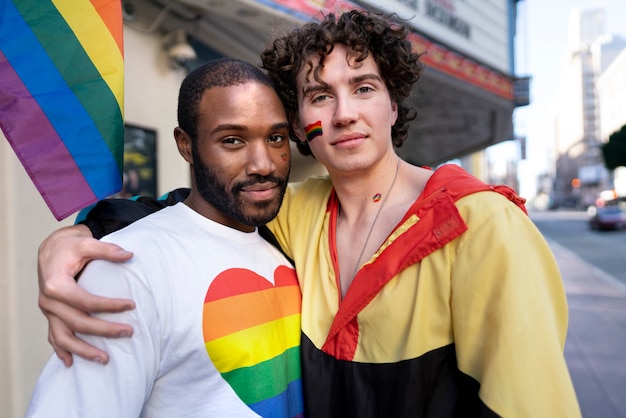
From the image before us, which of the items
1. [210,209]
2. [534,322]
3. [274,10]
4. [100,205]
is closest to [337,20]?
[210,209]

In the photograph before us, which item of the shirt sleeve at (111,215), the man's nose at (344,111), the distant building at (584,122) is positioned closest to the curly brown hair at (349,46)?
the man's nose at (344,111)

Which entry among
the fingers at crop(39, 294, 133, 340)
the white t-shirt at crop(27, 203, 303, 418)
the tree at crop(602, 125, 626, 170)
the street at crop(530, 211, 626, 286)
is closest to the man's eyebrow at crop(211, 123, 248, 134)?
the white t-shirt at crop(27, 203, 303, 418)

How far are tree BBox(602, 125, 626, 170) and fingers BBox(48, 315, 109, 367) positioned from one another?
32.0m

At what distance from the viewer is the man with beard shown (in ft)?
3.76

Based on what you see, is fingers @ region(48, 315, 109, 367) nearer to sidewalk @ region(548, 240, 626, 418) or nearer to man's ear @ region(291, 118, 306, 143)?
man's ear @ region(291, 118, 306, 143)

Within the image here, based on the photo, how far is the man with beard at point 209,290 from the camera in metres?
1.15

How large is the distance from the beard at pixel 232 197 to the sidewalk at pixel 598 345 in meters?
3.57

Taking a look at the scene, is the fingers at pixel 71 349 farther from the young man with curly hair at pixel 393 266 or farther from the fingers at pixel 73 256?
the fingers at pixel 73 256

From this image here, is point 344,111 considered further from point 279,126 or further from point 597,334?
point 597,334

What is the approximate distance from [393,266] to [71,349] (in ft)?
2.86

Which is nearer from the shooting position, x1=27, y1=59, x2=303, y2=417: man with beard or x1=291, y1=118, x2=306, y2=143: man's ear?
x1=27, y1=59, x2=303, y2=417: man with beard

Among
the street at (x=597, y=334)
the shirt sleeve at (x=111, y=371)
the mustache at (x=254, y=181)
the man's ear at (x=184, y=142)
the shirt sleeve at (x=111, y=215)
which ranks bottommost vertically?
the street at (x=597, y=334)

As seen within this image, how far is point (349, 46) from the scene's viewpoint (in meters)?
1.75

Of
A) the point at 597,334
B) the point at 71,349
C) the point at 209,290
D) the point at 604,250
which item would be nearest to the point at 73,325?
the point at 71,349
